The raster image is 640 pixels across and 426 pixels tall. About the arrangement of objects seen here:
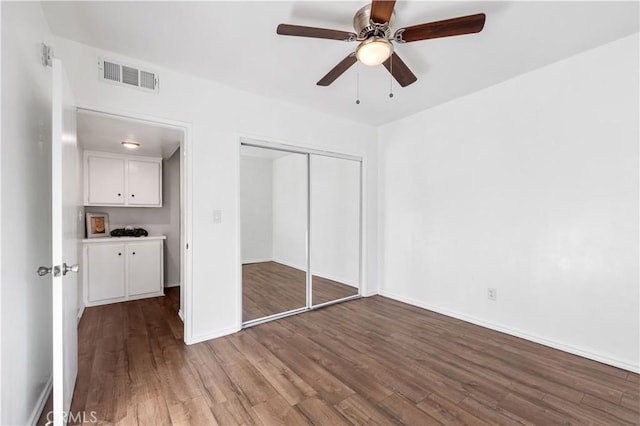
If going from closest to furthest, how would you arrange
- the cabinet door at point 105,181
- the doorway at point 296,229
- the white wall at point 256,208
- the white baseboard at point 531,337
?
the white baseboard at point 531,337 → the white wall at point 256,208 → the doorway at point 296,229 → the cabinet door at point 105,181

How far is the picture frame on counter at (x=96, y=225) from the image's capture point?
4.01 metres

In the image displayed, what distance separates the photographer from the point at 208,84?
9.02 feet

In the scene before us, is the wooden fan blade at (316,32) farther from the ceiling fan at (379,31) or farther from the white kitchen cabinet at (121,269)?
the white kitchen cabinet at (121,269)

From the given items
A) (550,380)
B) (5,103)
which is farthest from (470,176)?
(5,103)

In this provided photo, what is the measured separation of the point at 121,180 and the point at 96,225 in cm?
73

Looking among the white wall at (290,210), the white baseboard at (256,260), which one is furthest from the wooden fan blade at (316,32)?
the white baseboard at (256,260)

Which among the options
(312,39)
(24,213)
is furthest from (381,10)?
(24,213)

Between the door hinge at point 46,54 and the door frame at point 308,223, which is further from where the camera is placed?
the door frame at point 308,223

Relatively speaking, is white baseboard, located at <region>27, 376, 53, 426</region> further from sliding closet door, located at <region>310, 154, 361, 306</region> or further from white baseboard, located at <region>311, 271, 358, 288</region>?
white baseboard, located at <region>311, 271, 358, 288</region>

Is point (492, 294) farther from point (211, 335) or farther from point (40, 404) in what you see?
point (40, 404)

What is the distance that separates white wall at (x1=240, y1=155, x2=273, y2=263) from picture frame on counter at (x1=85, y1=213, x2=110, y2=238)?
2.44 m

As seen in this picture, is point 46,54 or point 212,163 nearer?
point 46,54

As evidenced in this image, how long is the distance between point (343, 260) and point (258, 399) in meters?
2.59

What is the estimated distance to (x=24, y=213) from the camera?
1.52m
